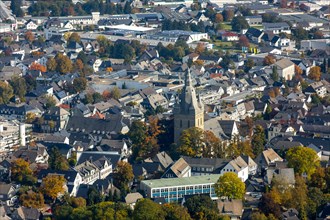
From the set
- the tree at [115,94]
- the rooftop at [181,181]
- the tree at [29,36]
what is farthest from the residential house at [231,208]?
the tree at [29,36]

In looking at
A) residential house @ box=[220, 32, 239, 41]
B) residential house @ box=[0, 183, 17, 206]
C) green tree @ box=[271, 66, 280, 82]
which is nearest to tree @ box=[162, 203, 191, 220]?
residential house @ box=[0, 183, 17, 206]

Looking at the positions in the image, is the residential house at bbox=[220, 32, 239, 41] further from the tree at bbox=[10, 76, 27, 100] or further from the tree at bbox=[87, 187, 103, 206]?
the tree at bbox=[87, 187, 103, 206]

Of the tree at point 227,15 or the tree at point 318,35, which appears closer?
the tree at point 318,35

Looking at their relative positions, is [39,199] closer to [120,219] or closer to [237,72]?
[120,219]

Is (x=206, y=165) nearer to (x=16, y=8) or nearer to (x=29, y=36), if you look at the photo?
(x=29, y=36)

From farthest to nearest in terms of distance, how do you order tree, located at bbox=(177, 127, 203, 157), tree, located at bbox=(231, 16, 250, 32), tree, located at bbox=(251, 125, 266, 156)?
tree, located at bbox=(231, 16, 250, 32), tree, located at bbox=(251, 125, 266, 156), tree, located at bbox=(177, 127, 203, 157)

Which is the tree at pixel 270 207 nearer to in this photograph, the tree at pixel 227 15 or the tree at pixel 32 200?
the tree at pixel 32 200
